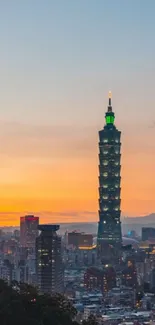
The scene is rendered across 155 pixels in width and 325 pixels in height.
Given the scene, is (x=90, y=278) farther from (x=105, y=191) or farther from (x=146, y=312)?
(x=105, y=191)

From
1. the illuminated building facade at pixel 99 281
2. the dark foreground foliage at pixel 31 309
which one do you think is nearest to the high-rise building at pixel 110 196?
the illuminated building facade at pixel 99 281

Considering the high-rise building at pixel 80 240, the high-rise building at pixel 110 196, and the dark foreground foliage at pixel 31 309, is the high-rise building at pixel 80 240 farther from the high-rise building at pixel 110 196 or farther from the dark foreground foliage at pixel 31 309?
the dark foreground foliage at pixel 31 309

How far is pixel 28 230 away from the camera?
15550 centimetres

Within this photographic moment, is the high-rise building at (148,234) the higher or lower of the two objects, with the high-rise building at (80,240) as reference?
higher

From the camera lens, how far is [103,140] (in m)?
130

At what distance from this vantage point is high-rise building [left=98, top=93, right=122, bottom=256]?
125 m

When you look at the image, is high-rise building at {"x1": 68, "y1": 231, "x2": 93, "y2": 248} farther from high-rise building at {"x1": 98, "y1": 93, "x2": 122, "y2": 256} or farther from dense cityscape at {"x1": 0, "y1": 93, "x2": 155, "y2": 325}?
high-rise building at {"x1": 98, "y1": 93, "x2": 122, "y2": 256}

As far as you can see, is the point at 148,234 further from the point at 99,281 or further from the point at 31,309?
the point at 31,309

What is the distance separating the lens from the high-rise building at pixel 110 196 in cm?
12526

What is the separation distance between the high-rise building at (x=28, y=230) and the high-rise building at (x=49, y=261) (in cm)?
5240

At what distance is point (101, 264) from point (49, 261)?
89.4ft

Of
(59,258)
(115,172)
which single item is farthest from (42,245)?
(115,172)

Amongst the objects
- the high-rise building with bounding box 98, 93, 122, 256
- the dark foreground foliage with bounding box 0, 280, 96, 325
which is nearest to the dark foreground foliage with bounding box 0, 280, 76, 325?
the dark foreground foliage with bounding box 0, 280, 96, 325

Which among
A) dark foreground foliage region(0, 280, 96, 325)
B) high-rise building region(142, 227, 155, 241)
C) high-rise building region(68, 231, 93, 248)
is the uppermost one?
high-rise building region(142, 227, 155, 241)
